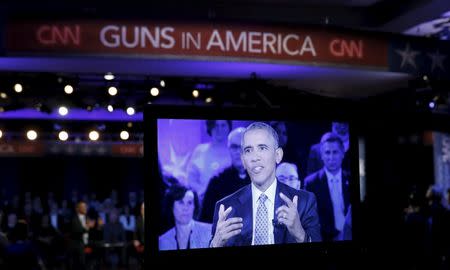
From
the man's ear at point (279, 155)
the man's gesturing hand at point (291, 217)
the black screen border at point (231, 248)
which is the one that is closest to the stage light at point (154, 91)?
the black screen border at point (231, 248)

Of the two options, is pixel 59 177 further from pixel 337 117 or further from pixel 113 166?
pixel 337 117

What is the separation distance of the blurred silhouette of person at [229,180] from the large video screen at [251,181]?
0.01m

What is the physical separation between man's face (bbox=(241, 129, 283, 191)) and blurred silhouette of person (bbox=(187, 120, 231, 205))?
0.76ft

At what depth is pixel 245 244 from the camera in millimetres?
6469

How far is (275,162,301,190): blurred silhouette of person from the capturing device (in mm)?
6617

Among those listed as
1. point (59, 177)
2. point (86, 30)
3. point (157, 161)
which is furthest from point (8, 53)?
point (59, 177)

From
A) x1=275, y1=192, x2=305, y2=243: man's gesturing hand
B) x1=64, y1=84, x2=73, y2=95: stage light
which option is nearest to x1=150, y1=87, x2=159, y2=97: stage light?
Answer: x1=64, y1=84, x2=73, y2=95: stage light

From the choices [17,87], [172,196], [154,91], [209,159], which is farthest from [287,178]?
[17,87]

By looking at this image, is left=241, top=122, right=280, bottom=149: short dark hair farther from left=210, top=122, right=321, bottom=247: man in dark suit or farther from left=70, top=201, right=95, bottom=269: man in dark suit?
left=70, top=201, right=95, bottom=269: man in dark suit

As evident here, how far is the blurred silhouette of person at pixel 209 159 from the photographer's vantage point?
6250mm

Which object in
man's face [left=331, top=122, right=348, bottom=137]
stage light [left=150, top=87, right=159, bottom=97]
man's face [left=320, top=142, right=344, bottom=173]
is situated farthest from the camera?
stage light [left=150, top=87, right=159, bottom=97]

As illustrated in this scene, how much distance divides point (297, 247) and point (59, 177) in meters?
9.79

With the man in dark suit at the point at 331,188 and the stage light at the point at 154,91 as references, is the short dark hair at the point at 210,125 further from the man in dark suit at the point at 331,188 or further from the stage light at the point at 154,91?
the stage light at the point at 154,91

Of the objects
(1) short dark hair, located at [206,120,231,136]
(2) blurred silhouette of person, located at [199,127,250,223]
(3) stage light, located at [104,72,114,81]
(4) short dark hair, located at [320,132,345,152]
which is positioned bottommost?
(2) blurred silhouette of person, located at [199,127,250,223]
